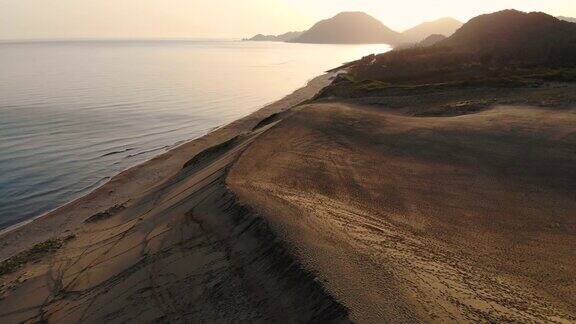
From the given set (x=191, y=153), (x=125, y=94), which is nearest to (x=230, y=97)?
(x=125, y=94)

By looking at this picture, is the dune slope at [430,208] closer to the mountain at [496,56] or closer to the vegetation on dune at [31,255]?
the vegetation on dune at [31,255]

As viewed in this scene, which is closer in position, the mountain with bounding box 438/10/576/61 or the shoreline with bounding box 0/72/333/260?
the shoreline with bounding box 0/72/333/260

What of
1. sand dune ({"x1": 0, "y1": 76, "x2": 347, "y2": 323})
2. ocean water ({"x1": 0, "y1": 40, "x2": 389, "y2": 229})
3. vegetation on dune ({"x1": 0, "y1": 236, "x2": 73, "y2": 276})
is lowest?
ocean water ({"x1": 0, "y1": 40, "x2": 389, "y2": 229})

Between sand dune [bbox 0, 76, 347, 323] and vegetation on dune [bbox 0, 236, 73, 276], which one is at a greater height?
sand dune [bbox 0, 76, 347, 323]

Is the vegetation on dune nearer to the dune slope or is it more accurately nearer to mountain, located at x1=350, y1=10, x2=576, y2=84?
the dune slope

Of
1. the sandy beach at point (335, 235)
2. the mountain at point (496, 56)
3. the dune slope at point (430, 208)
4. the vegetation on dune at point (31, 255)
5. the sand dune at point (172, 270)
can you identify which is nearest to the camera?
the dune slope at point (430, 208)

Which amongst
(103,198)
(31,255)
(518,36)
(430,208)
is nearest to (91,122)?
(103,198)

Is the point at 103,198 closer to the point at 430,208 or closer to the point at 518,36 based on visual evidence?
the point at 430,208

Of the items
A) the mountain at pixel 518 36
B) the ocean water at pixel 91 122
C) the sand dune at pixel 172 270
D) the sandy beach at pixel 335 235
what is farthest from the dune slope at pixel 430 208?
the mountain at pixel 518 36

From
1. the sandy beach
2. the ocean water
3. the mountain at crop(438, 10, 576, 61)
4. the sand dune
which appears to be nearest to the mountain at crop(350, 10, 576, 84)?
the mountain at crop(438, 10, 576, 61)

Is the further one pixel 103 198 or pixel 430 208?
pixel 103 198

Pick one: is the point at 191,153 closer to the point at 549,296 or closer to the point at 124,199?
the point at 124,199
